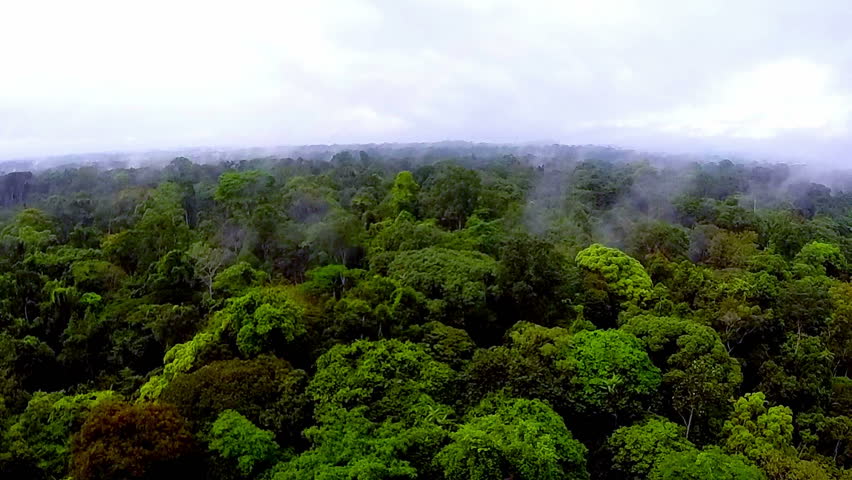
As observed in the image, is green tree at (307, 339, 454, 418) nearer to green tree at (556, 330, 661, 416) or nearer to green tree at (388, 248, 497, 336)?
green tree at (388, 248, 497, 336)

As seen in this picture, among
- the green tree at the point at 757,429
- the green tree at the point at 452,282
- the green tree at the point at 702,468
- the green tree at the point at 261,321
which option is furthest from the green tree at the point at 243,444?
the green tree at the point at 757,429

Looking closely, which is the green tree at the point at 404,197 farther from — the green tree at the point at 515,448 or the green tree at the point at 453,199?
the green tree at the point at 515,448

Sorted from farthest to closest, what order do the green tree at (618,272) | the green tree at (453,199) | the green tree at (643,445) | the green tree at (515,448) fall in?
the green tree at (453,199) < the green tree at (618,272) < the green tree at (643,445) < the green tree at (515,448)

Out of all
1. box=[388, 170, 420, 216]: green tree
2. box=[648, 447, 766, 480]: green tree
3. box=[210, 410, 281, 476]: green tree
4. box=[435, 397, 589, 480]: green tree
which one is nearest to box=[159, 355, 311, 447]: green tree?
box=[210, 410, 281, 476]: green tree

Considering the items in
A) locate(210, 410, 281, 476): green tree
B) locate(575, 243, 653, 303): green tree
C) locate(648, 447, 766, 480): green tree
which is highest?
locate(575, 243, 653, 303): green tree

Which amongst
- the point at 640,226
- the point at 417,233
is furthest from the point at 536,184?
the point at 417,233

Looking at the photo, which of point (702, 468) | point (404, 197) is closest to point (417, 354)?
point (702, 468)

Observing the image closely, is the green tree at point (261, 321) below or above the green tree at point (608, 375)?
above

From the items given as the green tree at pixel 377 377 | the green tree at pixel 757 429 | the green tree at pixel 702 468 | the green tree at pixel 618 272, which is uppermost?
the green tree at pixel 618 272
